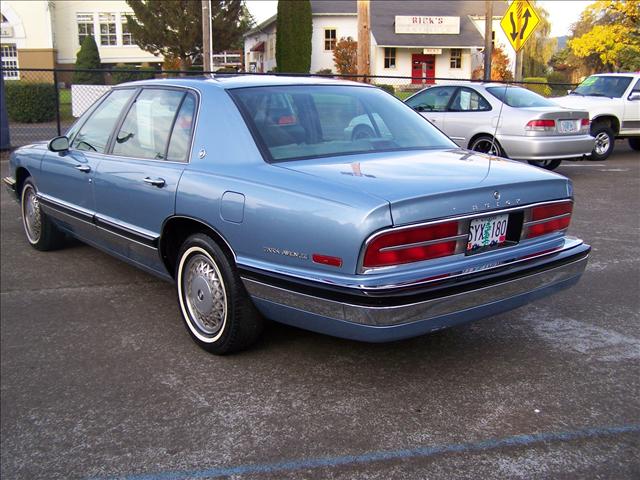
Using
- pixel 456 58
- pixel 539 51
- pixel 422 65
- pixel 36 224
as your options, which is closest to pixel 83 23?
pixel 422 65

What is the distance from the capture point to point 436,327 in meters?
3.29

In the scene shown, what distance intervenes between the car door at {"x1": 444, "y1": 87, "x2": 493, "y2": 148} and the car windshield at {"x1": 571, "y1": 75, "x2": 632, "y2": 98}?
14.2 feet

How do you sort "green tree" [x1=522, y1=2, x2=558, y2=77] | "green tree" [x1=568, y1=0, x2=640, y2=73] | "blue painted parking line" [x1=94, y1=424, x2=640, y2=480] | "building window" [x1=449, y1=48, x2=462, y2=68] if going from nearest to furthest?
"blue painted parking line" [x1=94, y1=424, x2=640, y2=480] → "green tree" [x1=568, y1=0, x2=640, y2=73] → "building window" [x1=449, y1=48, x2=462, y2=68] → "green tree" [x1=522, y1=2, x2=558, y2=77]

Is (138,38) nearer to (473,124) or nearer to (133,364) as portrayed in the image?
(473,124)

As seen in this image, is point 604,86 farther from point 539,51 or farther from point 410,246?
point 539,51

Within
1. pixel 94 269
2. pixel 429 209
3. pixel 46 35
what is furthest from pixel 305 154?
pixel 46 35

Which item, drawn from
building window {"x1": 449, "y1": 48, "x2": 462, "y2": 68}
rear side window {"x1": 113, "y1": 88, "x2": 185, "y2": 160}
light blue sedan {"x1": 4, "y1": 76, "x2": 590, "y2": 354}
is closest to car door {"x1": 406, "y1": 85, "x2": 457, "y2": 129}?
light blue sedan {"x1": 4, "y1": 76, "x2": 590, "y2": 354}

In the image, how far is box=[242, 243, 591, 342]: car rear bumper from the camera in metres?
3.12

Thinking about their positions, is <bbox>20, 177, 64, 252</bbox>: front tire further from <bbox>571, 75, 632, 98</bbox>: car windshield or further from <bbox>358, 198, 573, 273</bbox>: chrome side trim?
<bbox>571, 75, 632, 98</bbox>: car windshield

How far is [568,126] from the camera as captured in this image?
10453 mm

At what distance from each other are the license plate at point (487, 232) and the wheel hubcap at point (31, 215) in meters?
4.37

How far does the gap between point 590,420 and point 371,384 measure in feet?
3.56

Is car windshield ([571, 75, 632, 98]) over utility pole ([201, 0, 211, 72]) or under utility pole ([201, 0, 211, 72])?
under

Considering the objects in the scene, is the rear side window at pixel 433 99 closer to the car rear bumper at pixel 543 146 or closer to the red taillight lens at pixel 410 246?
the car rear bumper at pixel 543 146
